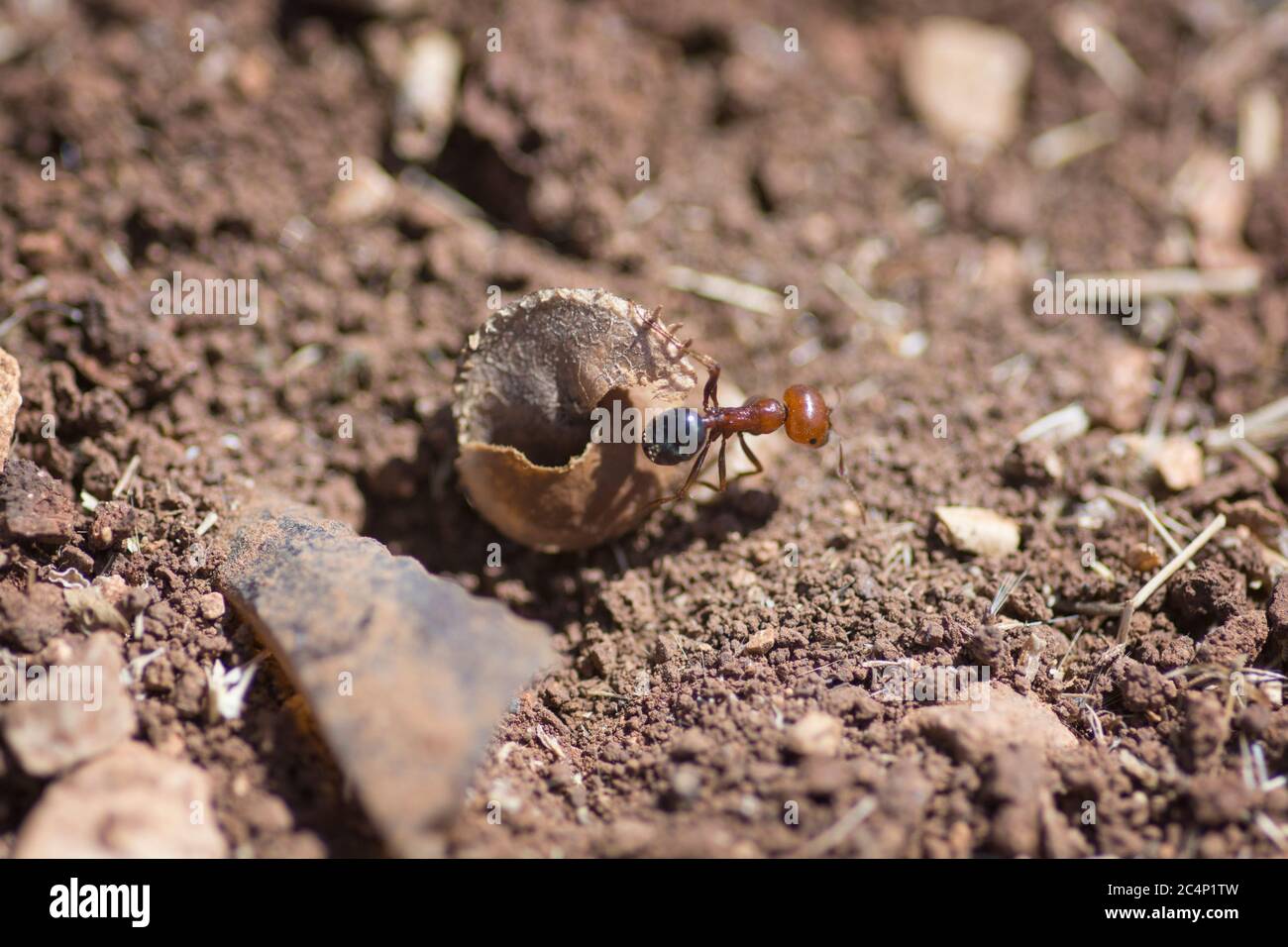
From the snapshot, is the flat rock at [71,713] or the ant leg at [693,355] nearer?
the flat rock at [71,713]

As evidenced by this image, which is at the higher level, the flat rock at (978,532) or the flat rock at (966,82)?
the flat rock at (966,82)

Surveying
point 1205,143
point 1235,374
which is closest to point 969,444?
point 1235,374

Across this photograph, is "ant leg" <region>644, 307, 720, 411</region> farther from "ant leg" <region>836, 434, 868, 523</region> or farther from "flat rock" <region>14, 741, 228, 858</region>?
"flat rock" <region>14, 741, 228, 858</region>

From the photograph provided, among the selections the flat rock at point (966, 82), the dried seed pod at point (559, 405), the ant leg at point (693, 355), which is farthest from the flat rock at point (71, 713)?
the flat rock at point (966, 82)

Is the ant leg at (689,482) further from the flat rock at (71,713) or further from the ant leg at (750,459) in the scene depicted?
the flat rock at (71,713)

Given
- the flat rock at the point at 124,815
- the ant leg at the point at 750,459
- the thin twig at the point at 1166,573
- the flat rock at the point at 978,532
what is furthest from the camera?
the ant leg at the point at 750,459

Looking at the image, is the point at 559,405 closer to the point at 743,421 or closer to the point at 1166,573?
the point at 743,421
